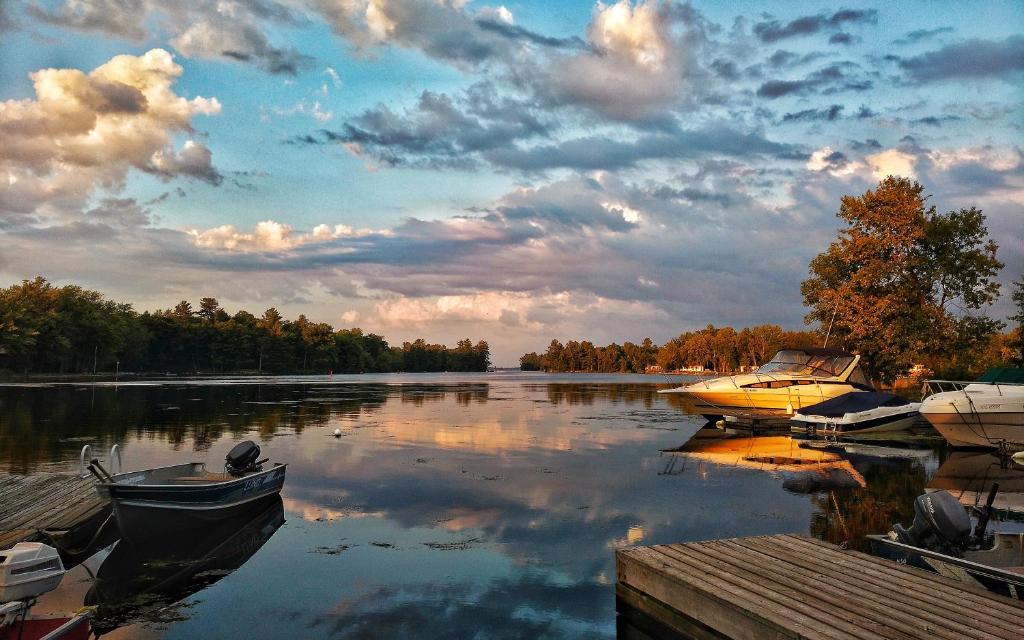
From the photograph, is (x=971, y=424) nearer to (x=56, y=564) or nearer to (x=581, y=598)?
(x=581, y=598)

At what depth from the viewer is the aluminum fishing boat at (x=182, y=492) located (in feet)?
42.3

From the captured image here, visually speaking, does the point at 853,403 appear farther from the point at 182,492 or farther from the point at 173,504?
the point at 173,504

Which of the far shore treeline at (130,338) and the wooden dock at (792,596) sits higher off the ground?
the far shore treeline at (130,338)

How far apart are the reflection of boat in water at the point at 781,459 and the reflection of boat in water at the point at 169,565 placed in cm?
1417

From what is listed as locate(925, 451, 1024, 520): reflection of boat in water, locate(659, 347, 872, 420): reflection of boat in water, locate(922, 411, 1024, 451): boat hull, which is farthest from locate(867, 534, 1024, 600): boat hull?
locate(659, 347, 872, 420): reflection of boat in water

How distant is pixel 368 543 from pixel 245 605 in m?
3.45

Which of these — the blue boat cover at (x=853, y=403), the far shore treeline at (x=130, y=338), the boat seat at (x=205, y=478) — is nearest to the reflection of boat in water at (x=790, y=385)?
the blue boat cover at (x=853, y=403)

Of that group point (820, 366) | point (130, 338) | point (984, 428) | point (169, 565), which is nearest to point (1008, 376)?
point (984, 428)

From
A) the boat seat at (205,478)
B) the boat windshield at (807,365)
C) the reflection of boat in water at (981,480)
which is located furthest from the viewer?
the boat windshield at (807,365)

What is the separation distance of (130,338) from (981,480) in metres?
146

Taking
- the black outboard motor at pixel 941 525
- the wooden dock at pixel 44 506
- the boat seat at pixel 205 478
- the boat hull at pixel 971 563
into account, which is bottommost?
the wooden dock at pixel 44 506

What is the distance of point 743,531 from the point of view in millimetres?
13688

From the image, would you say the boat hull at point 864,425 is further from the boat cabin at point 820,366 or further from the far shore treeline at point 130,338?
the far shore treeline at point 130,338

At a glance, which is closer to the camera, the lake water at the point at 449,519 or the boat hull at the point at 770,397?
the lake water at the point at 449,519
